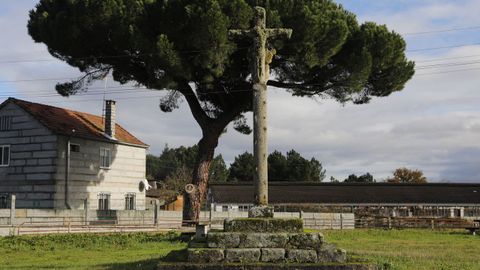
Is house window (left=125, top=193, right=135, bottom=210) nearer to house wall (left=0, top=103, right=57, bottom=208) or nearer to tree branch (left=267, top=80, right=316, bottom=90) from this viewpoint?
house wall (left=0, top=103, right=57, bottom=208)

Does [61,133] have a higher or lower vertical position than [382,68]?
lower

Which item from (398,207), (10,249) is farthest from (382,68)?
(398,207)

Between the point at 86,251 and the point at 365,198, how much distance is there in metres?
37.7

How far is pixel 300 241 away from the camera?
35.9ft

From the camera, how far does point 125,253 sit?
688 inches

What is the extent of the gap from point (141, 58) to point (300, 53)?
7.18m

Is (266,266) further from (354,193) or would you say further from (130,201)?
(354,193)

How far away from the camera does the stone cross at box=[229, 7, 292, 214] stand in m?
12.0

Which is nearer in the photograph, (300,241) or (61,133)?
(300,241)

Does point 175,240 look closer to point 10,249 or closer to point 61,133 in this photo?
point 10,249

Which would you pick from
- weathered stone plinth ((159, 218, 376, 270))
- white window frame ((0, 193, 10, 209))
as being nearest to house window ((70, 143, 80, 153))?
white window frame ((0, 193, 10, 209))

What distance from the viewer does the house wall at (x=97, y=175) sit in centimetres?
3275

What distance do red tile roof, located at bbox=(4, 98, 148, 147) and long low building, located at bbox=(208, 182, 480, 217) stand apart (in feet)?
50.6

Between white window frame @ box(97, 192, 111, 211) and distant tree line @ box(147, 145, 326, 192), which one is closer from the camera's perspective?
white window frame @ box(97, 192, 111, 211)
